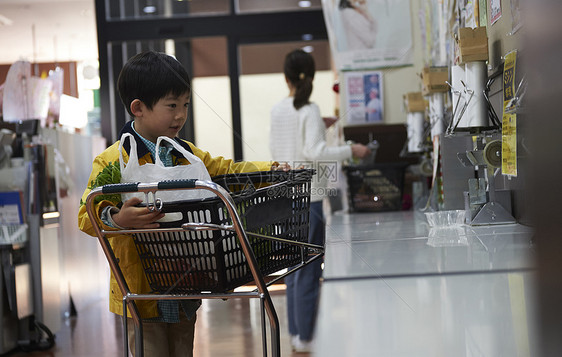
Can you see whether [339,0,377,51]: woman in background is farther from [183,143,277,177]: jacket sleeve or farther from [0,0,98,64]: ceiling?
[0,0,98,64]: ceiling

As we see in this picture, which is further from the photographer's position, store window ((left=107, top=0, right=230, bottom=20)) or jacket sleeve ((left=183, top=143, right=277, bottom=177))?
store window ((left=107, top=0, right=230, bottom=20))

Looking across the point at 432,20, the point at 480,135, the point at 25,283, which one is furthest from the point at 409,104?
the point at 25,283

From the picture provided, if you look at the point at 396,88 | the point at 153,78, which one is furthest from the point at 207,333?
the point at 153,78

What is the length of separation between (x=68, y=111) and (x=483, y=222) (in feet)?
13.8

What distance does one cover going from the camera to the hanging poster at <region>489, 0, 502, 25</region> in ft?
6.66

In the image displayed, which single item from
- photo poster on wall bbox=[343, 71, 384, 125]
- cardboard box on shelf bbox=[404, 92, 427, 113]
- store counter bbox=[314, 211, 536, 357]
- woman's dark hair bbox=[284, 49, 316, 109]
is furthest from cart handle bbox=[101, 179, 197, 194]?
photo poster on wall bbox=[343, 71, 384, 125]

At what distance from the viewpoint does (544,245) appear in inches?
10.9

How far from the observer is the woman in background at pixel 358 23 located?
414 centimetres

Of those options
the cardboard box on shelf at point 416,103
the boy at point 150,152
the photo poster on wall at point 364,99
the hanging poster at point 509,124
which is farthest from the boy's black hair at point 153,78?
the photo poster on wall at point 364,99

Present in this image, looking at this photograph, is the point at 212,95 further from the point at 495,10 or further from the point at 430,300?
the point at 430,300

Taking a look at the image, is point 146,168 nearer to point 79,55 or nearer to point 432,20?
point 432,20

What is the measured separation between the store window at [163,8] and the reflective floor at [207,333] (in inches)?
93.6

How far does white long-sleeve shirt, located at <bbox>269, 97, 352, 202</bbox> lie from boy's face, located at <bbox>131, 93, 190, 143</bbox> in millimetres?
1609

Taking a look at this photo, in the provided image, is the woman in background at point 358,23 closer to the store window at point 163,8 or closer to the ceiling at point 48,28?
the store window at point 163,8
